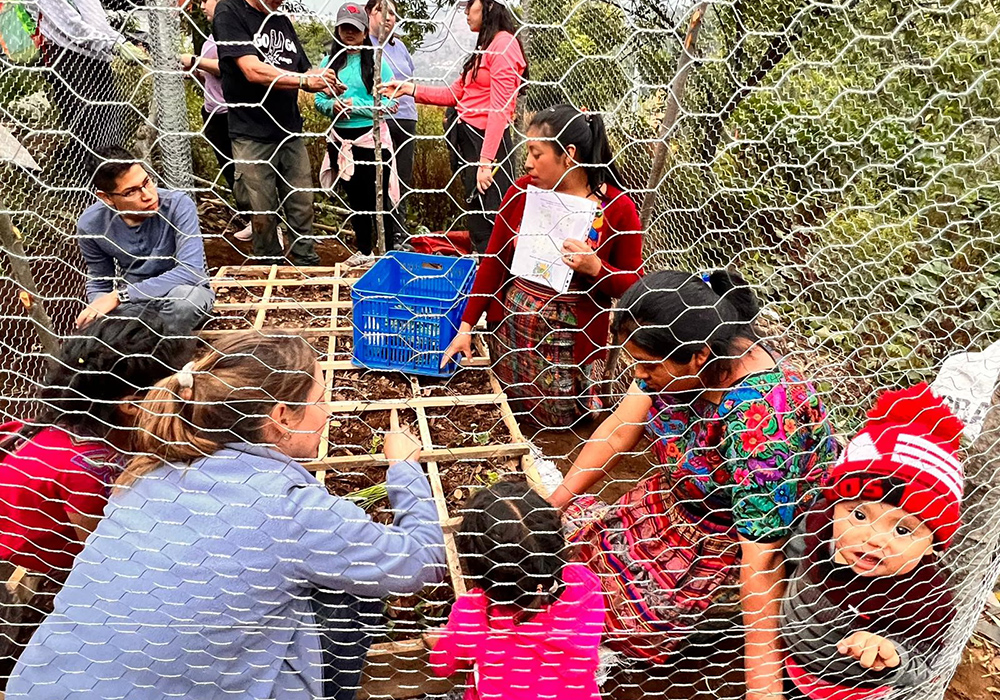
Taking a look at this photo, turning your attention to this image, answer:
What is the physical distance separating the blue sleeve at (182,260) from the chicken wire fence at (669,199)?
228mm

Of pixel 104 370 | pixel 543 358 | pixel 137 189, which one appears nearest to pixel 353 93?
pixel 137 189

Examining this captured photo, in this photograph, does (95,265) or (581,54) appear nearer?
(95,265)

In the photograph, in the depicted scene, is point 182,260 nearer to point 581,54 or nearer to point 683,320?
point 683,320

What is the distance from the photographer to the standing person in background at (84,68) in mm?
2596

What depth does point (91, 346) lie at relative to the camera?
66.7 inches

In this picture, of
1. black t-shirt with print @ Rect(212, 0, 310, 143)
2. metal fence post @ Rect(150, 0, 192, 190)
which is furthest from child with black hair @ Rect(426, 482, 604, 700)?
metal fence post @ Rect(150, 0, 192, 190)

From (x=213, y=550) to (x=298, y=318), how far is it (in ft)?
8.19

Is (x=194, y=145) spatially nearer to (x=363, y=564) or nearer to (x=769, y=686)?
(x=363, y=564)

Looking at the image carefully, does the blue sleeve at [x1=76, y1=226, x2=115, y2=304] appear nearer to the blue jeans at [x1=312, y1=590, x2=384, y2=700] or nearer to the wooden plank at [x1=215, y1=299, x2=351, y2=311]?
the wooden plank at [x1=215, y1=299, x2=351, y2=311]

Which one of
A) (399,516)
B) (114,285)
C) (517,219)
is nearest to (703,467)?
(399,516)

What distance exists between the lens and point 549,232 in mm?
2529

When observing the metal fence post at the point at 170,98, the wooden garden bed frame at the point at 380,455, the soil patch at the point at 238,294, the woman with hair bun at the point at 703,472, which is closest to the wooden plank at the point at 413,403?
the wooden garden bed frame at the point at 380,455

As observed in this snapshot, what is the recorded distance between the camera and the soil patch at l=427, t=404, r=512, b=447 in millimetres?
2939

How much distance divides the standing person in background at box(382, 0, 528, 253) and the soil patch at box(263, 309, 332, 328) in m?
0.87
